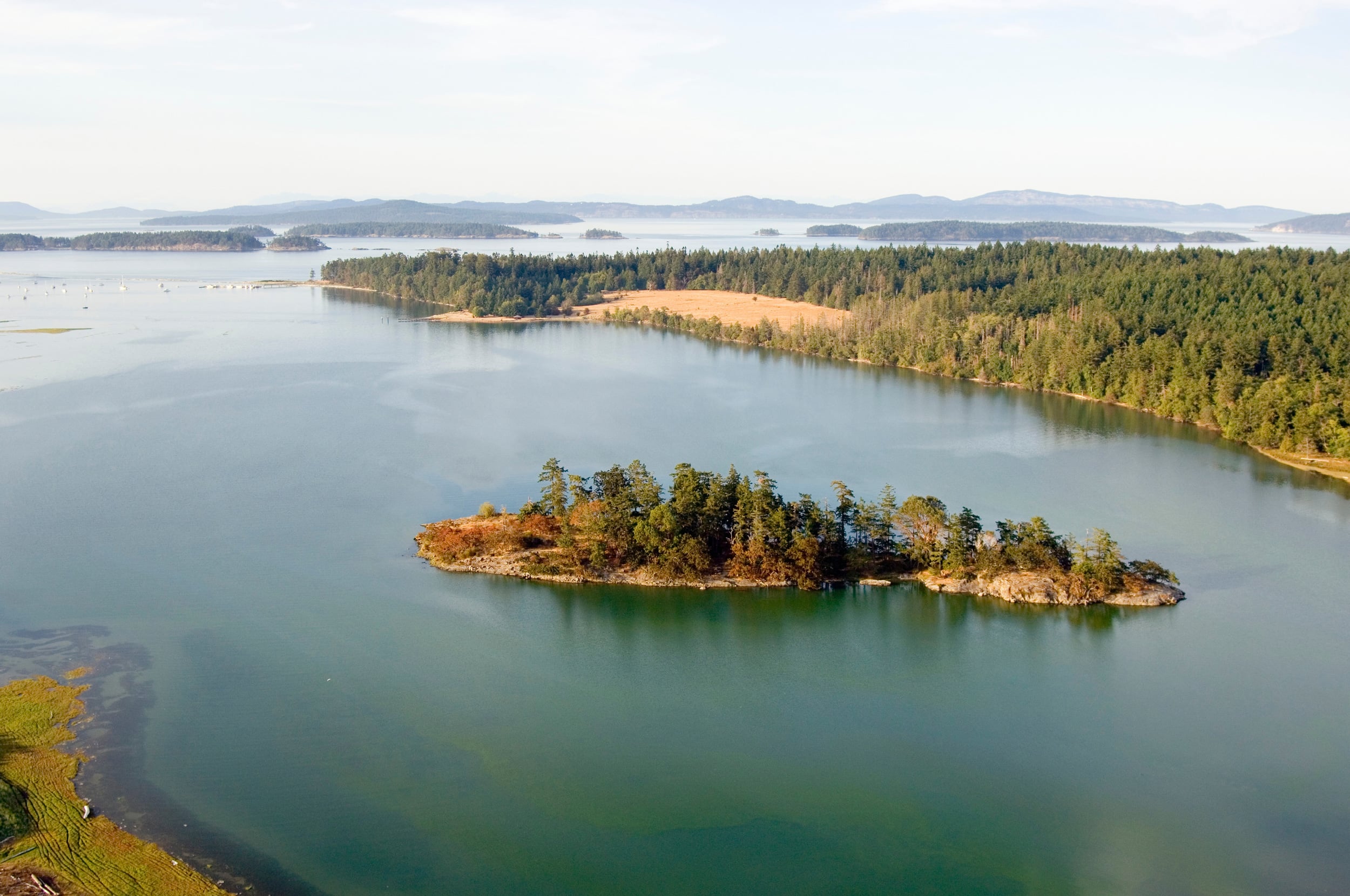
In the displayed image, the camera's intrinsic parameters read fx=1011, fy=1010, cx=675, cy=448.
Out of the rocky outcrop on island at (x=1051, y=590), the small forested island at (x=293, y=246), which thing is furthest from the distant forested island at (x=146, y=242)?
the rocky outcrop on island at (x=1051, y=590)

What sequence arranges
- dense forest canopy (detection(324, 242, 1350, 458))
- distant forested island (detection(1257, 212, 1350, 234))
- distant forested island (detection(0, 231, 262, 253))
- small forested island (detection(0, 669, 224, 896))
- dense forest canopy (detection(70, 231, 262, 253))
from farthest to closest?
distant forested island (detection(1257, 212, 1350, 234))
dense forest canopy (detection(70, 231, 262, 253))
distant forested island (detection(0, 231, 262, 253))
dense forest canopy (detection(324, 242, 1350, 458))
small forested island (detection(0, 669, 224, 896))

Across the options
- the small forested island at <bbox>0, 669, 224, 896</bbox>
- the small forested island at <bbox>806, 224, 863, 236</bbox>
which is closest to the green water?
the small forested island at <bbox>0, 669, 224, 896</bbox>

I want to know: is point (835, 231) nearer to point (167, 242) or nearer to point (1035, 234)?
point (1035, 234)

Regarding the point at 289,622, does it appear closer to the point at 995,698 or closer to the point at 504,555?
the point at 504,555

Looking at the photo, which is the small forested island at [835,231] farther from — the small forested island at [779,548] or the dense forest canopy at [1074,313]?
the small forested island at [779,548]

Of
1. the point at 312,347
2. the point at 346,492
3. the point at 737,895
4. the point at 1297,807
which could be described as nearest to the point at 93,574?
the point at 346,492

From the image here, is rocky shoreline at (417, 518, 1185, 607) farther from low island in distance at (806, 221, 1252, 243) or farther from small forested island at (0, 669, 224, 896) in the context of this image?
low island in distance at (806, 221, 1252, 243)
